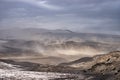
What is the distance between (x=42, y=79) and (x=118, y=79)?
28994 millimetres

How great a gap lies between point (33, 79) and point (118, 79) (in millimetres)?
30965

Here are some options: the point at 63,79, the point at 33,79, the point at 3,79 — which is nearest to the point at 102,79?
the point at 63,79

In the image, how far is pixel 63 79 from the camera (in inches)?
5448

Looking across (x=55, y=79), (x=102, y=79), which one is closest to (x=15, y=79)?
(x=55, y=79)

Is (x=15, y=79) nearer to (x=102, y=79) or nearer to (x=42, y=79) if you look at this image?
(x=42, y=79)

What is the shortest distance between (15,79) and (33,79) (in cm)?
652

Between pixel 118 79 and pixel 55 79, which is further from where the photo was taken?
pixel 55 79

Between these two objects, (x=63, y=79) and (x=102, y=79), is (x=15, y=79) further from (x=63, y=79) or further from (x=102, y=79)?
(x=102, y=79)

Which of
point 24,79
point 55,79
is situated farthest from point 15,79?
point 55,79

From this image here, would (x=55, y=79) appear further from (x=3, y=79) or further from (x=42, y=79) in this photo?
A: (x=3, y=79)

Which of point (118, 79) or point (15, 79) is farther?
point (15, 79)

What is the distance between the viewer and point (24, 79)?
441 feet

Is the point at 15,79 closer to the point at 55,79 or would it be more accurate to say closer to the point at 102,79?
the point at 55,79

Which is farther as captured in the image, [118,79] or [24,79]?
[24,79]
